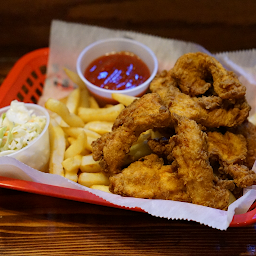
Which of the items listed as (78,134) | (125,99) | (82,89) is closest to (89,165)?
(78,134)

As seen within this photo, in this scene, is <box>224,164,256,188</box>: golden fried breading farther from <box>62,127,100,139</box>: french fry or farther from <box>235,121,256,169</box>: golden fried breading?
<box>62,127,100,139</box>: french fry

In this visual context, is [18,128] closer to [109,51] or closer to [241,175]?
[109,51]

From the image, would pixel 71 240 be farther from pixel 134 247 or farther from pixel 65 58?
pixel 65 58

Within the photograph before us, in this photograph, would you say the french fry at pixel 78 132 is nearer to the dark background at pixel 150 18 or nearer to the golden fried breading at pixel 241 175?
the golden fried breading at pixel 241 175

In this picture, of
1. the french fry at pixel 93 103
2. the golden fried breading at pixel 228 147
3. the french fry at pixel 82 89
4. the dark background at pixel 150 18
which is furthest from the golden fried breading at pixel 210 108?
the dark background at pixel 150 18

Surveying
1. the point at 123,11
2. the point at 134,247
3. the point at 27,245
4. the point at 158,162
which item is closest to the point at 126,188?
the point at 158,162

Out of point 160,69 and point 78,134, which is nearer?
point 78,134
